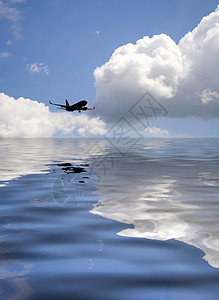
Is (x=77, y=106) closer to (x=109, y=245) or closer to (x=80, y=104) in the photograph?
(x=80, y=104)

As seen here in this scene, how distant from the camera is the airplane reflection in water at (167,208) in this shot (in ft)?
25.7

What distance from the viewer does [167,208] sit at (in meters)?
11.0

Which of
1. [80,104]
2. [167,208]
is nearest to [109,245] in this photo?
[167,208]

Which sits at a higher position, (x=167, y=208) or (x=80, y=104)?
(x=80, y=104)

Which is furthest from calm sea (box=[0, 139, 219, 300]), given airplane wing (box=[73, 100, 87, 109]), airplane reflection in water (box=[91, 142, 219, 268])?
airplane wing (box=[73, 100, 87, 109])

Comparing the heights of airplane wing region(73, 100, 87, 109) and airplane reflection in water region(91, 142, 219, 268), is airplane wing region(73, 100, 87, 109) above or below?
above

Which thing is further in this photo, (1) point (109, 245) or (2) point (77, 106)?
(2) point (77, 106)

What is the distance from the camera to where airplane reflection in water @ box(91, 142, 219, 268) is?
7.84 m

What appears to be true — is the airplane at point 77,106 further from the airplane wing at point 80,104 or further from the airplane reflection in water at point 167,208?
the airplane reflection in water at point 167,208

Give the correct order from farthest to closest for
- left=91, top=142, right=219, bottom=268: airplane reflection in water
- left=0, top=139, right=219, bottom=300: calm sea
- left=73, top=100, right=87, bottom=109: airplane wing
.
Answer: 1. left=73, top=100, right=87, bottom=109: airplane wing
2. left=91, top=142, right=219, bottom=268: airplane reflection in water
3. left=0, top=139, right=219, bottom=300: calm sea

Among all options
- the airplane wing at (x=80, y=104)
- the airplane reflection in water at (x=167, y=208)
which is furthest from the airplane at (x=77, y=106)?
the airplane reflection in water at (x=167, y=208)

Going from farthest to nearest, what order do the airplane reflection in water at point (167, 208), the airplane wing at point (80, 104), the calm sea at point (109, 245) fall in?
1. the airplane wing at point (80, 104)
2. the airplane reflection in water at point (167, 208)
3. the calm sea at point (109, 245)

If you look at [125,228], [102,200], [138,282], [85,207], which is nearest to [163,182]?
[102,200]

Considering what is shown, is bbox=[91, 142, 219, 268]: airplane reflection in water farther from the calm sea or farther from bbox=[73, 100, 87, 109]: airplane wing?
bbox=[73, 100, 87, 109]: airplane wing
